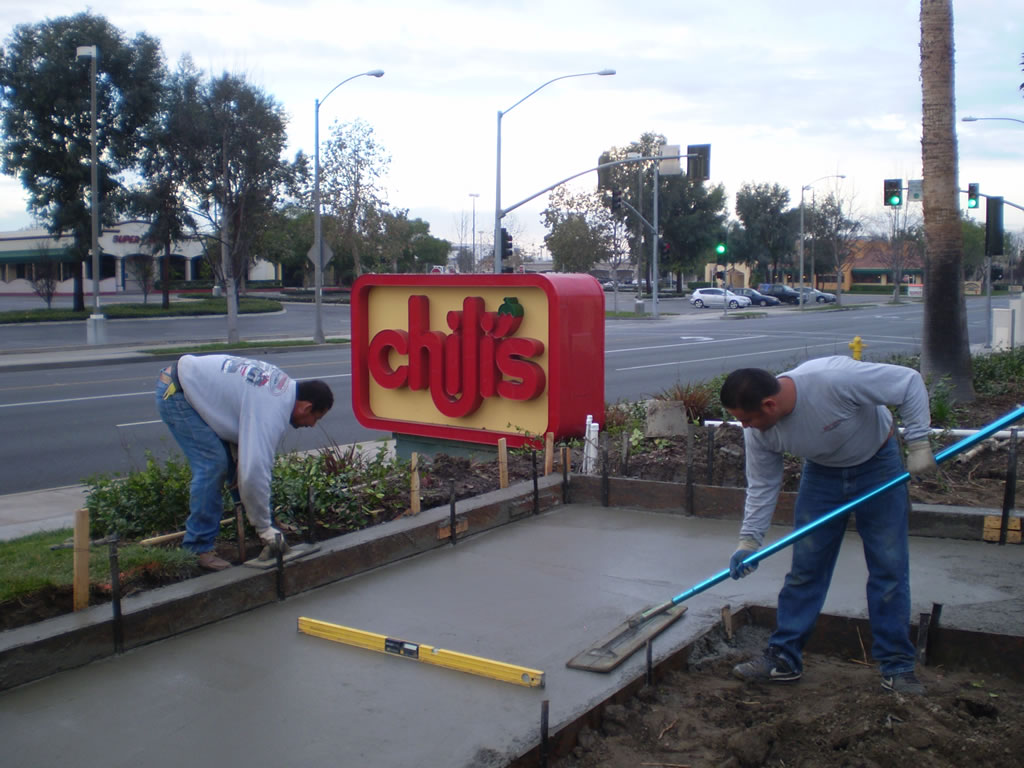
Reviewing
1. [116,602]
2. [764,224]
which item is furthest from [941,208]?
[764,224]

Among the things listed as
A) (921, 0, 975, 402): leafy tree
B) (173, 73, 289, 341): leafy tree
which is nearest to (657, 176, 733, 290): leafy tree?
(173, 73, 289, 341): leafy tree

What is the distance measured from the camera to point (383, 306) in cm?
1023

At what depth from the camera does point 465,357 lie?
9.39 metres

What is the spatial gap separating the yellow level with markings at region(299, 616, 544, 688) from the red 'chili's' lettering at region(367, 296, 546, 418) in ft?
14.2

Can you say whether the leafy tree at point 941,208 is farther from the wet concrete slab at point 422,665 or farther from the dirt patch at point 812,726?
the dirt patch at point 812,726

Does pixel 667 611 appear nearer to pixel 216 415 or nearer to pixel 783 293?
pixel 216 415

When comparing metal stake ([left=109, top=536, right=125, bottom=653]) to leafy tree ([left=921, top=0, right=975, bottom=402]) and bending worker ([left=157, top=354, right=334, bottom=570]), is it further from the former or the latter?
leafy tree ([left=921, top=0, right=975, bottom=402])

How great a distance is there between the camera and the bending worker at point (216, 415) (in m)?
5.24

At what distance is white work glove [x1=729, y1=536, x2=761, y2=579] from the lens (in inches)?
174

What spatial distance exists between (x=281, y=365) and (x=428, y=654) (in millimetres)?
19612

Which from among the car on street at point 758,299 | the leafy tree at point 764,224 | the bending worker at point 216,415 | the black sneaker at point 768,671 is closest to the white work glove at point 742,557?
the black sneaker at point 768,671

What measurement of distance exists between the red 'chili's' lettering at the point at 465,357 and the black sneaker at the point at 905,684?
5.11 meters

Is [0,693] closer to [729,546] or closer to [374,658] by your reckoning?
[374,658]

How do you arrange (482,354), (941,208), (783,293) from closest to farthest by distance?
(482,354), (941,208), (783,293)
